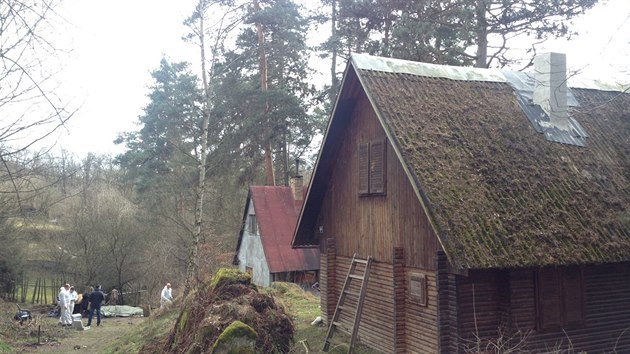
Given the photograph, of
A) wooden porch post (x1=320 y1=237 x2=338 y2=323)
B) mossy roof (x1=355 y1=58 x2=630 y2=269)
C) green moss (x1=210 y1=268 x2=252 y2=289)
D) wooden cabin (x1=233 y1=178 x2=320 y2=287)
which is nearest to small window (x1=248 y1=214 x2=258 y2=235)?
wooden cabin (x1=233 y1=178 x2=320 y2=287)

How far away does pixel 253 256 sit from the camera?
2688cm

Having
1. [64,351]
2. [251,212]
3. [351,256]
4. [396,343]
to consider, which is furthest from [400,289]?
[251,212]

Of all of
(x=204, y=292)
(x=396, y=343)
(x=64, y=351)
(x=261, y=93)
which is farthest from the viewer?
Answer: (x=261, y=93)

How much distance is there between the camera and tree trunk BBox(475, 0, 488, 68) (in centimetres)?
1912

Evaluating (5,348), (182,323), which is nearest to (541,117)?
(182,323)

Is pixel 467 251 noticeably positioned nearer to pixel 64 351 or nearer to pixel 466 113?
pixel 466 113

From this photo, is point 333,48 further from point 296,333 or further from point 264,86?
point 296,333

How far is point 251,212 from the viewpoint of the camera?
27172 mm

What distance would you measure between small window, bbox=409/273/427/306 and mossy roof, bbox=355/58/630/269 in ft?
5.77

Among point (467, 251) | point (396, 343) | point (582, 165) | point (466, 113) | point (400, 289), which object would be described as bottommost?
point (396, 343)

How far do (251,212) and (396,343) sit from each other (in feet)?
56.4

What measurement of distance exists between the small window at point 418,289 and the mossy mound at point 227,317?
3151 mm

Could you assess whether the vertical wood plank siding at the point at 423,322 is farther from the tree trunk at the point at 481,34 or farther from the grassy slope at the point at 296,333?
the tree trunk at the point at 481,34

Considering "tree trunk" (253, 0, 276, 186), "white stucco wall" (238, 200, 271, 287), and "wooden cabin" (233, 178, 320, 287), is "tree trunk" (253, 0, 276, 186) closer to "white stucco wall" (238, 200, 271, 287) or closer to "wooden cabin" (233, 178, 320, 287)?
"wooden cabin" (233, 178, 320, 287)
